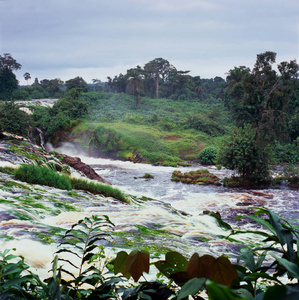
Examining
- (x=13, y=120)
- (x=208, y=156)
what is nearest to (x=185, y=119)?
(x=208, y=156)

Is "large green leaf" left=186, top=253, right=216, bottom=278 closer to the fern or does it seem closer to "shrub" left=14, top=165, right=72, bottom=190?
the fern

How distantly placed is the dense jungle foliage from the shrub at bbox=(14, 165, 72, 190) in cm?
935

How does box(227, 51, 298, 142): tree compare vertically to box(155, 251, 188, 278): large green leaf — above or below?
above

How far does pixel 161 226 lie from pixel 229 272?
3.77 meters

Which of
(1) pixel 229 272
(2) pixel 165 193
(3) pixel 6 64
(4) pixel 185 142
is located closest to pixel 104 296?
(1) pixel 229 272

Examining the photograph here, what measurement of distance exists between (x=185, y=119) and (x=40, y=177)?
27829 mm

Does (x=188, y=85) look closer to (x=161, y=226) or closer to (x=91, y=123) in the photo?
(x=91, y=123)

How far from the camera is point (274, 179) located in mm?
14102

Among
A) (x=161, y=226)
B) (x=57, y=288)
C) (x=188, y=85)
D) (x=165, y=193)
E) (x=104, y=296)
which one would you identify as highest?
(x=188, y=85)

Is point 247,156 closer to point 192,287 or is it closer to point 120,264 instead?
point 120,264

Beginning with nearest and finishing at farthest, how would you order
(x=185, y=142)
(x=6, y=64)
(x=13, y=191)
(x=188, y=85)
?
(x=13, y=191) → (x=185, y=142) → (x=6, y=64) → (x=188, y=85)

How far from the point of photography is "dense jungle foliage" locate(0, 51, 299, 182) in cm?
1488

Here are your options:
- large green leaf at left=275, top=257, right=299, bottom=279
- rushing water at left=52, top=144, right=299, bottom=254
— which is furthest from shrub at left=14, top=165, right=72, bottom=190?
large green leaf at left=275, top=257, right=299, bottom=279

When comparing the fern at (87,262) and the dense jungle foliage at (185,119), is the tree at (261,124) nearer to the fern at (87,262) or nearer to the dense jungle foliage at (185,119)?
the dense jungle foliage at (185,119)
